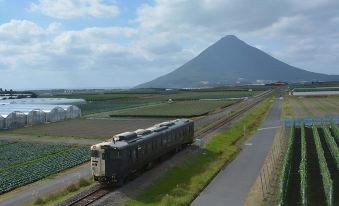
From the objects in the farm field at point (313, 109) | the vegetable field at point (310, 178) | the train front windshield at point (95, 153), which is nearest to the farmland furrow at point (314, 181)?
the vegetable field at point (310, 178)

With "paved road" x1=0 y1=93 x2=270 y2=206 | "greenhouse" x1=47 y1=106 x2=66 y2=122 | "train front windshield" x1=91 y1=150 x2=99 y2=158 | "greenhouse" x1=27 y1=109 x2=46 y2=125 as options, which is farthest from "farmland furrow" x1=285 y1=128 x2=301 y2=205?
"greenhouse" x1=47 y1=106 x2=66 y2=122

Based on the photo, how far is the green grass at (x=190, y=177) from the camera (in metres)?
24.9

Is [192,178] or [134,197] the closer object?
[134,197]

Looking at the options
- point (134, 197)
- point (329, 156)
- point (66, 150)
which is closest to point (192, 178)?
point (134, 197)

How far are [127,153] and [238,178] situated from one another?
27.2 feet

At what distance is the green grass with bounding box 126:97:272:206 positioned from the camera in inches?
979

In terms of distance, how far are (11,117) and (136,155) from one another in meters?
46.5

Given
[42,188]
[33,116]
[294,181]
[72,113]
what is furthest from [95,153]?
[72,113]

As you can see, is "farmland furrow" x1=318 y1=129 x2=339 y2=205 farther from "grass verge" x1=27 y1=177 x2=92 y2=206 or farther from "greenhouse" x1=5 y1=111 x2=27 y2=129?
"greenhouse" x1=5 y1=111 x2=27 y2=129

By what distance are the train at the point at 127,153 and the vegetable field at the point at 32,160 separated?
712 centimetres

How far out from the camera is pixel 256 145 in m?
45.9

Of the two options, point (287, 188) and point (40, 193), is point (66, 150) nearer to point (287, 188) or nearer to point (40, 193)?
point (40, 193)

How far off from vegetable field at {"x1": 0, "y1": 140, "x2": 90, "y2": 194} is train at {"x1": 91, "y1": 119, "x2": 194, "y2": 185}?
23.4ft

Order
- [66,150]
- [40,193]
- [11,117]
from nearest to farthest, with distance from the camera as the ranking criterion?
[40,193]
[66,150]
[11,117]
